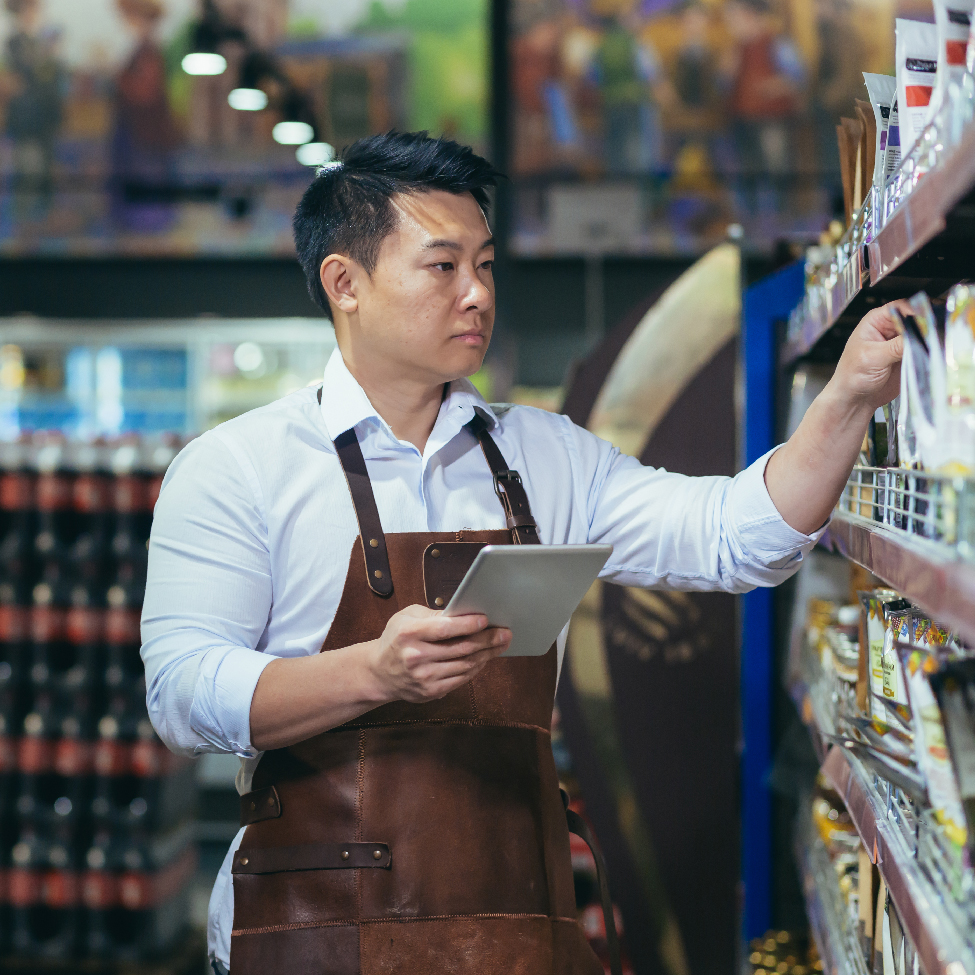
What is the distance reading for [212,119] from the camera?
21.8 feet

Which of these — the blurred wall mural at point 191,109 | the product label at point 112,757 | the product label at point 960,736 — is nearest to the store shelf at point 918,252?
the product label at point 960,736

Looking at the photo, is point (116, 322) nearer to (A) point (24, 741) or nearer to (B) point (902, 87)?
(A) point (24, 741)

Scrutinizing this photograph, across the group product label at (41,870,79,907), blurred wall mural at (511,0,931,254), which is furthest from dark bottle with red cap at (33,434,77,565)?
blurred wall mural at (511,0,931,254)

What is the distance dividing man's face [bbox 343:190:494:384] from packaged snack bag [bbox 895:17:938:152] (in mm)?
640

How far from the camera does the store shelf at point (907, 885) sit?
93 centimetres

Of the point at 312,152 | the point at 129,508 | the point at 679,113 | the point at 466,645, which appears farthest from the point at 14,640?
the point at 679,113

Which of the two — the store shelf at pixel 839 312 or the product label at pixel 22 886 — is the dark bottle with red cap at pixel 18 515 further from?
the store shelf at pixel 839 312

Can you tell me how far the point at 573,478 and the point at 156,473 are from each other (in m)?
2.43

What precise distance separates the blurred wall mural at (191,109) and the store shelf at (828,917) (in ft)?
16.5

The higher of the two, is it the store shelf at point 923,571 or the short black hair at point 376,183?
the short black hair at point 376,183

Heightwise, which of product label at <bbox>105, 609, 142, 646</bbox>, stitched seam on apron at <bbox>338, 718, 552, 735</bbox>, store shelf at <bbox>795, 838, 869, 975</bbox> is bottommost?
store shelf at <bbox>795, 838, 869, 975</bbox>

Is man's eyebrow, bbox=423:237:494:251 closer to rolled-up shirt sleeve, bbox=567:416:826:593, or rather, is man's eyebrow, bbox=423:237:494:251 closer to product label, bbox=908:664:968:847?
rolled-up shirt sleeve, bbox=567:416:826:593

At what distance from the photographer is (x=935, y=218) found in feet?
3.10

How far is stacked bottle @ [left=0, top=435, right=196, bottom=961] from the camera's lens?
3.73 metres
